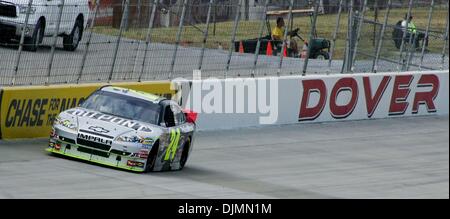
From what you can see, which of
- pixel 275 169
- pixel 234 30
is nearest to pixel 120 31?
pixel 234 30

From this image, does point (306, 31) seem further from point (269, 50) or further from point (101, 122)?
point (101, 122)

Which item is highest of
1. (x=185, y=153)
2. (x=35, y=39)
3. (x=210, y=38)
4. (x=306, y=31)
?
(x=306, y=31)

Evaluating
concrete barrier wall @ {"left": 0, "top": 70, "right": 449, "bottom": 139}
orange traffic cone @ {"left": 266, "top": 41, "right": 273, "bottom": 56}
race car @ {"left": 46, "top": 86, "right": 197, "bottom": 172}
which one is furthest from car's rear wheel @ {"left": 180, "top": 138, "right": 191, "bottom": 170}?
orange traffic cone @ {"left": 266, "top": 41, "right": 273, "bottom": 56}

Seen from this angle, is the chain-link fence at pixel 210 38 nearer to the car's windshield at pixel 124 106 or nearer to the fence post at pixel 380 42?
the fence post at pixel 380 42

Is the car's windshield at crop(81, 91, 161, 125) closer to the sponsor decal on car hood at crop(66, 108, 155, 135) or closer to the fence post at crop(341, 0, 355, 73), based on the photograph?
the sponsor decal on car hood at crop(66, 108, 155, 135)

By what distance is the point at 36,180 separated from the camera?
1738 centimetres

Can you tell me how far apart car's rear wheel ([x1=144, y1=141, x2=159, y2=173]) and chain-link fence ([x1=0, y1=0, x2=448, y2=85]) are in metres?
4.07

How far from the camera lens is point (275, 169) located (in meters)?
21.1

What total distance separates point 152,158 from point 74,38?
4474mm

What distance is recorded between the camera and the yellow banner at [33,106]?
21328mm

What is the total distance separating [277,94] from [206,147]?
13.6 feet

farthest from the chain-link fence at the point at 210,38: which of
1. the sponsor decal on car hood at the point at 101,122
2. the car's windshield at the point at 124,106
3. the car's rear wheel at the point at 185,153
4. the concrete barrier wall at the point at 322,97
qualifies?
the car's rear wheel at the point at 185,153

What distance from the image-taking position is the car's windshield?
1967 centimetres
